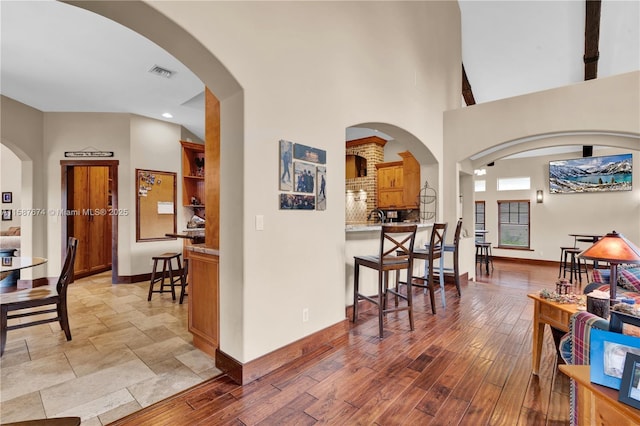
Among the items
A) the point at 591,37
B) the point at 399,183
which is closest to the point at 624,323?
the point at 399,183

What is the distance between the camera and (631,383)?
1.01 m

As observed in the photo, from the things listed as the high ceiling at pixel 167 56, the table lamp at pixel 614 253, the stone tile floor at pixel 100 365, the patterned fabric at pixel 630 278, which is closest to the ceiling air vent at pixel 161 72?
the high ceiling at pixel 167 56

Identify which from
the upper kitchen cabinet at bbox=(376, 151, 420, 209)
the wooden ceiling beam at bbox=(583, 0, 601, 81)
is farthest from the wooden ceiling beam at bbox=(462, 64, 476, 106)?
the upper kitchen cabinet at bbox=(376, 151, 420, 209)

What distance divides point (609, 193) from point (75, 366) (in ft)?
36.0

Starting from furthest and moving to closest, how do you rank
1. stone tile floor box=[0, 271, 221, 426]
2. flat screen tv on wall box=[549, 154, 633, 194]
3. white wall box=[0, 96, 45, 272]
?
flat screen tv on wall box=[549, 154, 633, 194] < white wall box=[0, 96, 45, 272] < stone tile floor box=[0, 271, 221, 426]

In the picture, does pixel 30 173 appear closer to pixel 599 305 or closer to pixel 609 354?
pixel 609 354

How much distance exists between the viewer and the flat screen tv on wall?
24.1 ft

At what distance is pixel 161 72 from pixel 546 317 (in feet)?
16.8

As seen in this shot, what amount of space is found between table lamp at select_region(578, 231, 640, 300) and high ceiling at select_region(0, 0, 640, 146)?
4494mm

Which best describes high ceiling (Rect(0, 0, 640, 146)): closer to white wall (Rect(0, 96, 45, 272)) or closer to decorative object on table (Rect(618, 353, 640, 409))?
white wall (Rect(0, 96, 45, 272))

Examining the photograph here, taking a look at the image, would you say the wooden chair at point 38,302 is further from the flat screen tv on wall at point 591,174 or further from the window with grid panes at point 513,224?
the flat screen tv on wall at point 591,174

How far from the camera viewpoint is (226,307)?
94.3 inches

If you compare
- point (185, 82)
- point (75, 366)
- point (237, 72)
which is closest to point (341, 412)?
point (75, 366)

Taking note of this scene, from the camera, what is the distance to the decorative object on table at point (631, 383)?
100cm
